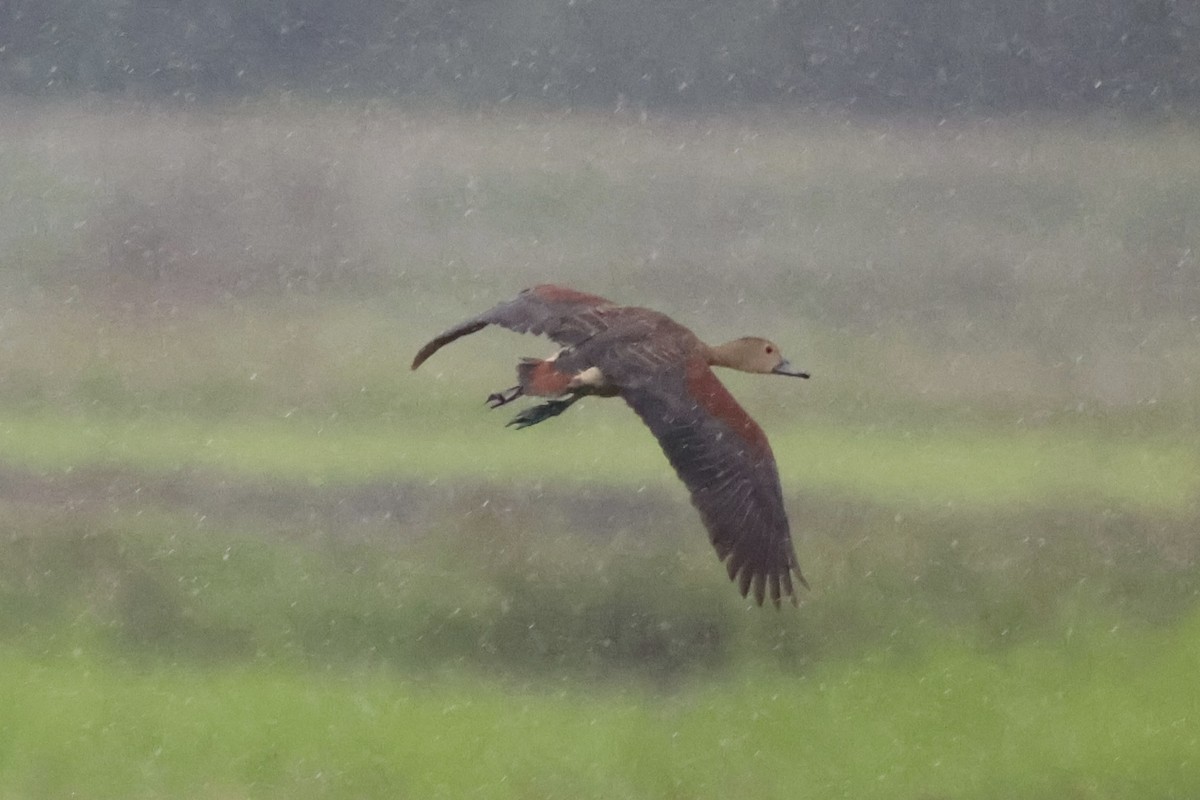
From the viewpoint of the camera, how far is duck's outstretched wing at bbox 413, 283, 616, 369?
8.43 ft

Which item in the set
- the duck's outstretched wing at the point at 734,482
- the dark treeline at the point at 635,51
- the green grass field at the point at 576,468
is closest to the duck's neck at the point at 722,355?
the duck's outstretched wing at the point at 734,482

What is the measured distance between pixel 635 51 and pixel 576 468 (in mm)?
1261

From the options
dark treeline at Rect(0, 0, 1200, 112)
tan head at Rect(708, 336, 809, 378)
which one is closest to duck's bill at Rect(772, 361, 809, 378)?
tan head at Rect(708, 336, 809, 378)

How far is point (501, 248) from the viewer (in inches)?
175

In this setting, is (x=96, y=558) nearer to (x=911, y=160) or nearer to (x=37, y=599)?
(x=37, y=599)

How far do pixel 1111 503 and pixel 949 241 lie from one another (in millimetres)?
890

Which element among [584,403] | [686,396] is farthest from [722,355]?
[584,403]

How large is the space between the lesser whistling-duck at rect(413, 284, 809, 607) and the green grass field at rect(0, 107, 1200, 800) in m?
1.59

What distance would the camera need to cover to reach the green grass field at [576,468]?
399 centimetres

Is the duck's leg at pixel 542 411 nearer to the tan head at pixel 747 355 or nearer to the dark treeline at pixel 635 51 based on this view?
the tan head at pixel 747 355

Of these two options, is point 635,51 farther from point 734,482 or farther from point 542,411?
point 734,482

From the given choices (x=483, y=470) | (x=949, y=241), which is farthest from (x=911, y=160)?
(x=483, y=470)

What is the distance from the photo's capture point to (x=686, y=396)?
2.43 metres

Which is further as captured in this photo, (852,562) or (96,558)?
(96,558)
